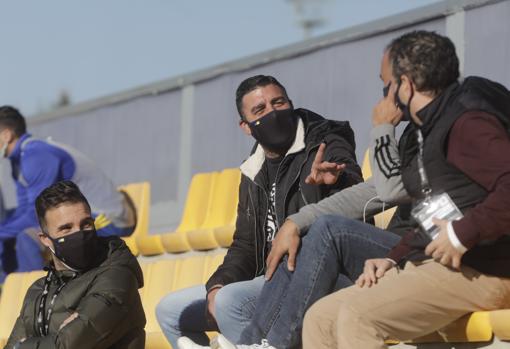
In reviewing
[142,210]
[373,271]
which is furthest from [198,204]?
[373,271]

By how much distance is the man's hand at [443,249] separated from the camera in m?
3.91

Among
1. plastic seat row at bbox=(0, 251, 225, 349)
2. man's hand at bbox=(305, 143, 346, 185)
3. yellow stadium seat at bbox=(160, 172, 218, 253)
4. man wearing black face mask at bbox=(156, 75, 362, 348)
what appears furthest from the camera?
yellow stadium seat at bbox=(160, 172, 218, 253)

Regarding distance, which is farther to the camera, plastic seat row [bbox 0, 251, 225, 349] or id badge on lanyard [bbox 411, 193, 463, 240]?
plastic seat row [bbox 0, 251, 225, 349]

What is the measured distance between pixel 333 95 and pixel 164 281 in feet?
6.02

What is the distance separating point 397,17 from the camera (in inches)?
297

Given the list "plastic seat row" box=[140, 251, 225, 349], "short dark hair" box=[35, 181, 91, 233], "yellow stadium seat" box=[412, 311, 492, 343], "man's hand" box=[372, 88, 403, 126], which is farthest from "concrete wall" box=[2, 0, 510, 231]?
"yellow stadium seat" box=[412, 311, 492, 343]

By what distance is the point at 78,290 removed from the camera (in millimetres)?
4988

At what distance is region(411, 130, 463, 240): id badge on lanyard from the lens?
400 centimetres

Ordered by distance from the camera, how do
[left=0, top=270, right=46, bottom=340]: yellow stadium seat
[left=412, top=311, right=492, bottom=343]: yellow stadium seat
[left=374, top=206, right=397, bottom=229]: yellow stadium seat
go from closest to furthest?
[left=412, top=311, right=492, bottom=343]: yellow stadium seat
[left=374, top=206, right=397, bottom=229]: yellow stadium seat
[left=0, top=270, right=46, bottom=340]: yellow stadium seat

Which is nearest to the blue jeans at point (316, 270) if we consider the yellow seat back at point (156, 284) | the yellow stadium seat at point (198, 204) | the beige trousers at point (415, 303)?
the beige trousers at point (415, 303)

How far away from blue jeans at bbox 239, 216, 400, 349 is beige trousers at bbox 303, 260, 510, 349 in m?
0.27

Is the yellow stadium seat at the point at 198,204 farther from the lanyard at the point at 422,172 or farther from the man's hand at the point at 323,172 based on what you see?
the lanyard at the point at 422,172

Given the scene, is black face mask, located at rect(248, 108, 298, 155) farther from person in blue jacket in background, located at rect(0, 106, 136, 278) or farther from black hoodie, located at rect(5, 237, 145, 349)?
person in blue jacket in background, located at rect(0, 106, 136, 278)

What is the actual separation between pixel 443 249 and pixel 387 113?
700 millimetres
